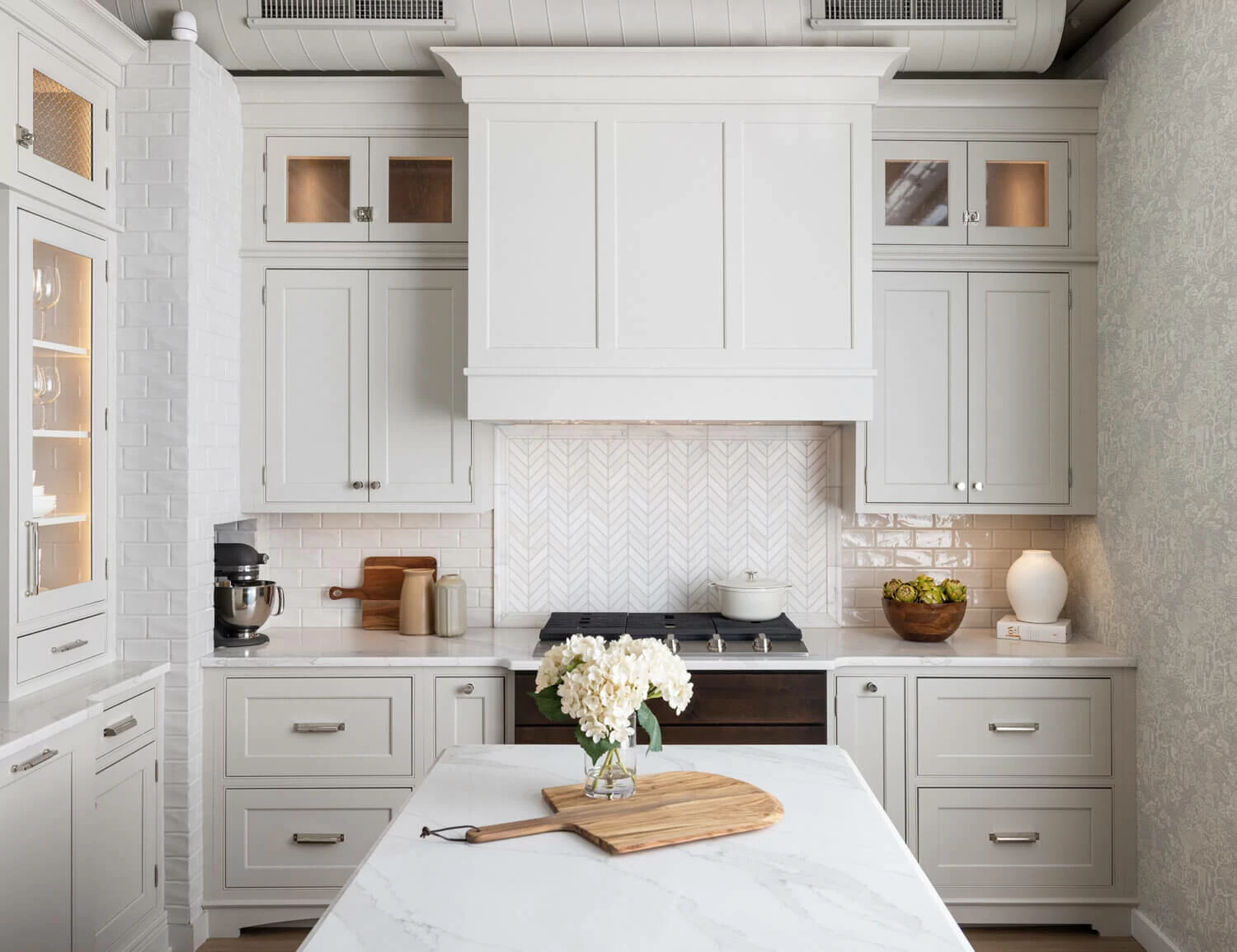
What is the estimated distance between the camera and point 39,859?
2391 mm

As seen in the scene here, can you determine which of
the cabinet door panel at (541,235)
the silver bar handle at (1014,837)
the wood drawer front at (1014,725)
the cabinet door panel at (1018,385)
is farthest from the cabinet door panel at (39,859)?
the cabinet door panel at (1018,385)

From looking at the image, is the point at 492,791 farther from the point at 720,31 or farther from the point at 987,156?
the point at 987,156

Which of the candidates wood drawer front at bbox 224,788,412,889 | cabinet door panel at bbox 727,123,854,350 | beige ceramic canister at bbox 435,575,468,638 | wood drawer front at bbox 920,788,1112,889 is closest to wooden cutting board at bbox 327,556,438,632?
beige ceramic canister at bbox 435,575,468,638

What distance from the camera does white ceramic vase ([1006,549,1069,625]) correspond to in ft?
11.5

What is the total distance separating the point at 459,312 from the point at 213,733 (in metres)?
1.64

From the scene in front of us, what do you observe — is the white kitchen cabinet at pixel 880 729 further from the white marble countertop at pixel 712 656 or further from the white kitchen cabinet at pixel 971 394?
the white kitchen cabinet at pixel 971 394

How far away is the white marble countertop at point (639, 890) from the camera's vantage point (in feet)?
4.39

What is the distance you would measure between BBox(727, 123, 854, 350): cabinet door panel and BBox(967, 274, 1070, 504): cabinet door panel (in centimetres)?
59

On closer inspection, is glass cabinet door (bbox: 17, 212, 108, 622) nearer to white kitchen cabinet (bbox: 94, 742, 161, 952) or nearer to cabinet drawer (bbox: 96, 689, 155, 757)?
cabinet drawer (bbox: 96, 689, 155, 757)

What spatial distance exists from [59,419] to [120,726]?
88 cm

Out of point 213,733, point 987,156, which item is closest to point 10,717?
point 213,733

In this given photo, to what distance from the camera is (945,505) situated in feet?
11.6

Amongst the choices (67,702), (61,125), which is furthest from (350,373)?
(67,702)

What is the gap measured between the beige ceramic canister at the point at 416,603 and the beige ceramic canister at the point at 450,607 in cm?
6
